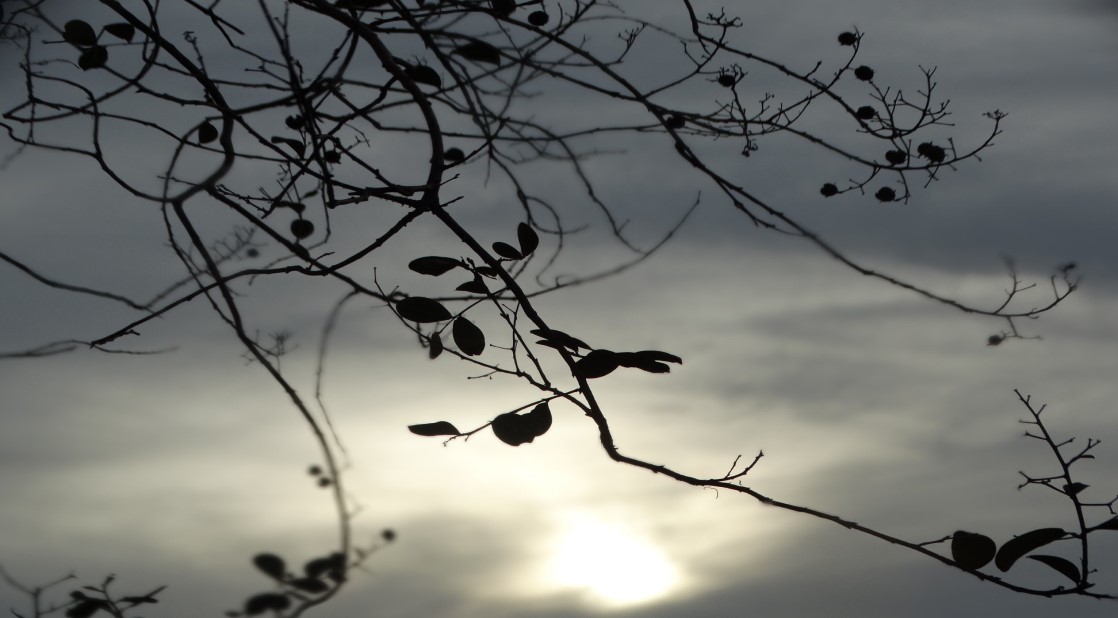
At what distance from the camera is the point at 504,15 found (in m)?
2.32

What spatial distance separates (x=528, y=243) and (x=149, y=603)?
901 mm

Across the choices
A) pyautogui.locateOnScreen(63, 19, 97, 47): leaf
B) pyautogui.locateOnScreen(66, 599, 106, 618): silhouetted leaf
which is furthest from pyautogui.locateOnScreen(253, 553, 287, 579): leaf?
pyautogui.locateOnScreen(63, 19, 97, 47): leaf

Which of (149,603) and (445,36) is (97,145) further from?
(149,603)

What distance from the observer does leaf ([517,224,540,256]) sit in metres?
2.02

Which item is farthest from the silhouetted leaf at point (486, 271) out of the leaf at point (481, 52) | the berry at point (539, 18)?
the berry at point (539, 18)

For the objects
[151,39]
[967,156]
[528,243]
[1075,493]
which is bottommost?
[1075,493]

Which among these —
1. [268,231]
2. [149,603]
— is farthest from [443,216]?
[149,603]

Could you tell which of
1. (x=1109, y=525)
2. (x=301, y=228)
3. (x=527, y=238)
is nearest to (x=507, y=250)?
(x=527, y=238)

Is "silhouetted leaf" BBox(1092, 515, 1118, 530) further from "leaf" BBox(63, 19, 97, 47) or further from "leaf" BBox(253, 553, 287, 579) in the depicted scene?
"leaf" BBox(63, 19, 97, 47)

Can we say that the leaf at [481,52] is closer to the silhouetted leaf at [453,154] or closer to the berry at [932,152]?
the silhouetted leaf at [453,154]

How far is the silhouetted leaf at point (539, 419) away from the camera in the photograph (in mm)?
1823

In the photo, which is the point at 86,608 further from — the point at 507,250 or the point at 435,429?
the point at 507,250

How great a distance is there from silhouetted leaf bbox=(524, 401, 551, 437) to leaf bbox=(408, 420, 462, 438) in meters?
0.13

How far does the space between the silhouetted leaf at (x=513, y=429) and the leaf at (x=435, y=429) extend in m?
0.08
